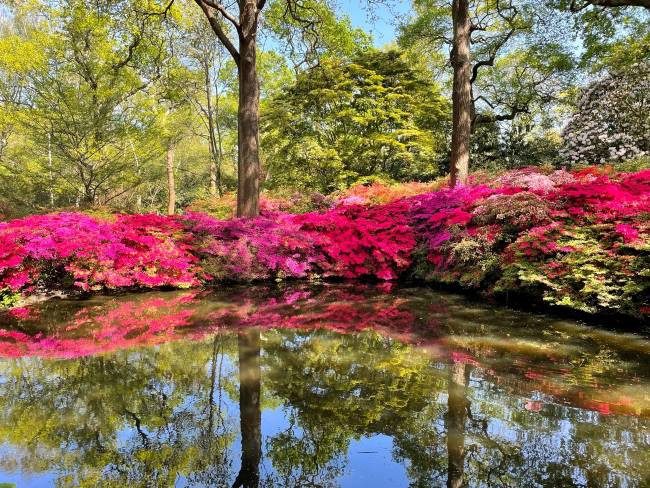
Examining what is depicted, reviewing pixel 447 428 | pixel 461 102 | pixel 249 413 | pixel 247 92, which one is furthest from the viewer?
pixel 461 102

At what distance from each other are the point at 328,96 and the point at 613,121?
27.8ft

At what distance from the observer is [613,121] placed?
12.2 m

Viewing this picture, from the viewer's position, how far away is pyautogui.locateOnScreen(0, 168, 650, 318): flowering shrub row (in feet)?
15.4

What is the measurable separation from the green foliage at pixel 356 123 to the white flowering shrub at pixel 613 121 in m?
4.44

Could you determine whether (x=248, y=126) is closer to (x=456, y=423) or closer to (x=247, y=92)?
(x=247, y=92)

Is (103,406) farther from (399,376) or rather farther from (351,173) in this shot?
(351,173)

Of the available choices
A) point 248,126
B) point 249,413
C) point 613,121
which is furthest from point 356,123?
point 249,413

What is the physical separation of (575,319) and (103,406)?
4551mm

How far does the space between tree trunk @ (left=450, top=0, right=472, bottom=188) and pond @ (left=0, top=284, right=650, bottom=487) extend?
5630 millimetres

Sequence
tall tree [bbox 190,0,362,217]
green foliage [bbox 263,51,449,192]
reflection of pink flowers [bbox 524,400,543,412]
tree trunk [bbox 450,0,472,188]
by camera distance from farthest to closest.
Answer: green foliage [bbox 263,51,449,192]
tree trunk [bbox 450,0,472,188]
tall tree [bbox 190,0,362,217]
reflection of pink flowers [bbox 524,400,543,412]

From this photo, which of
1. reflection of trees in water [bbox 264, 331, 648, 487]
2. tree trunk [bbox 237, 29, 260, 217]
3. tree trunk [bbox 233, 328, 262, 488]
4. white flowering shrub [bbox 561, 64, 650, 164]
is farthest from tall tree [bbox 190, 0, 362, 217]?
white flowering shrub [bbox 561, 64, 650, 164]

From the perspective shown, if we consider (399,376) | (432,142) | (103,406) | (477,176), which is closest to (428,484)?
(399,376)

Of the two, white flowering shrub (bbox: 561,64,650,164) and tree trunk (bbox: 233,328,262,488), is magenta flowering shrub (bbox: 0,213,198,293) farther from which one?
white flowering shrub (bbox: 561,64,650,164)

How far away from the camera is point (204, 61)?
64.2ft
